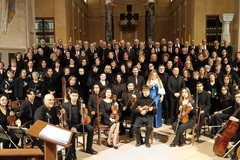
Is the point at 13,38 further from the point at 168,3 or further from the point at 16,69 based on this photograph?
the point at 168,3

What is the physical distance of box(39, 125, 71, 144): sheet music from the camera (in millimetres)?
2260

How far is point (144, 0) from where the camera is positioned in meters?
17.5

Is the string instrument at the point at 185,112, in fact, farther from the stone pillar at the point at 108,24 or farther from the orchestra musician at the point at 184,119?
the stone pillar at the point at 108,24

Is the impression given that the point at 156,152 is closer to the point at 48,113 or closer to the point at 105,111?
the point at 105,111

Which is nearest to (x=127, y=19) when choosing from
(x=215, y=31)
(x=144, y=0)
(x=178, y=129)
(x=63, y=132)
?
(x=144, y=0)

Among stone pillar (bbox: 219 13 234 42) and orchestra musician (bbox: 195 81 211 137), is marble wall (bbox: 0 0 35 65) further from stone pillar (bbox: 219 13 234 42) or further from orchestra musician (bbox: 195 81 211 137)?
stone pillar (bbox: 219 13 234 42)

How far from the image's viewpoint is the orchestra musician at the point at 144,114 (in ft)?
19.2

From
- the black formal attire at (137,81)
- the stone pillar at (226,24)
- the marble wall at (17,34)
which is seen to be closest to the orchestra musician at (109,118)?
the black formal attire at (137,81)

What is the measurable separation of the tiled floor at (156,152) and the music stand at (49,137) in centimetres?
296

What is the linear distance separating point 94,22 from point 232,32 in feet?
33.6

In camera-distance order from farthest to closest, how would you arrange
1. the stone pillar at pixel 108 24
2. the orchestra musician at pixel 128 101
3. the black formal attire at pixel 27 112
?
the stone pillar at pixel 108 24, the orchestra musician at pixel 128 101, the black formal attire at pixel 27 112

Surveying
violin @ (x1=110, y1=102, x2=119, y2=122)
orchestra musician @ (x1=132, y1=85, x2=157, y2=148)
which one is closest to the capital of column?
orchestra musician @ (x1=132, y1=85, x2=157, y2=148)

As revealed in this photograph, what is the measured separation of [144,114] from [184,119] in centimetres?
78

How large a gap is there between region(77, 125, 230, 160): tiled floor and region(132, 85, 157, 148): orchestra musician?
8.6 inches
